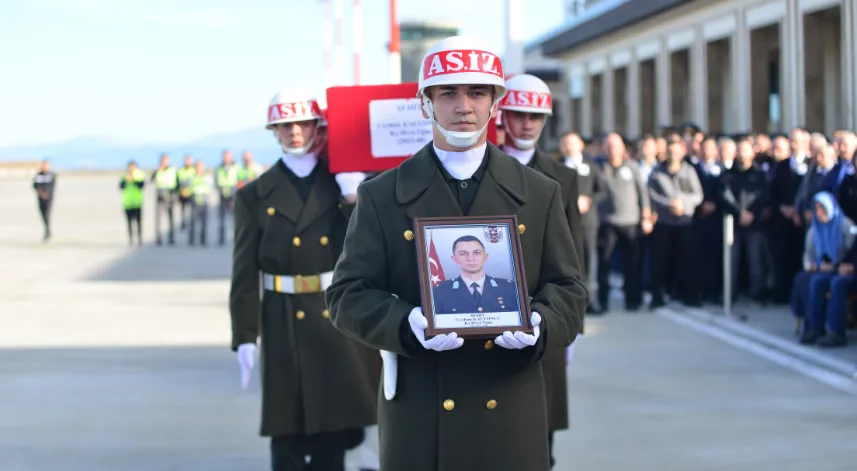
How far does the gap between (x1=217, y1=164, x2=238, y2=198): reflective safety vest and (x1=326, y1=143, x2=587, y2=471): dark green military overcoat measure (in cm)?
2274

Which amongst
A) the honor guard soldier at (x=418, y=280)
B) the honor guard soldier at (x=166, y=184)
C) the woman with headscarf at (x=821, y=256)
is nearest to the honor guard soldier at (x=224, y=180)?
the honor guard soldier at (x=166, y=184)

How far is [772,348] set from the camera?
37.9 feet

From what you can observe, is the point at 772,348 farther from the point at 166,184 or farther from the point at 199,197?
the point at 166,184

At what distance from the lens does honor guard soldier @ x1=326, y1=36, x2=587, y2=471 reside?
379 centimetres

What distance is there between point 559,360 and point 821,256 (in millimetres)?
5641

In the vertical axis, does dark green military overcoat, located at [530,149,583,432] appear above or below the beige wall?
below

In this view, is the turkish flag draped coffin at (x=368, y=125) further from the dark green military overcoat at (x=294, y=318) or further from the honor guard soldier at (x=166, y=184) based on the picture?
the honor guard soldier at (x=166, y=184)

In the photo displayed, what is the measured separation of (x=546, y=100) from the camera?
22.4ft

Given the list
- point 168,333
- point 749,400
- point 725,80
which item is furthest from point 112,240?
point 749,400

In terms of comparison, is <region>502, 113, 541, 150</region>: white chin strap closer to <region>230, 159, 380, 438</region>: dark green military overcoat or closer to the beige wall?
<region>230, 159, 380, 438</region>: dark green military overcoat

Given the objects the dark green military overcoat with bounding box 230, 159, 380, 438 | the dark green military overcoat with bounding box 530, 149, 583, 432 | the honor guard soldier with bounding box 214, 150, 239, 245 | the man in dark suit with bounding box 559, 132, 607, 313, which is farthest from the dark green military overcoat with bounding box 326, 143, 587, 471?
the honor guard soldier with bounding box 214, 150, 239, 245

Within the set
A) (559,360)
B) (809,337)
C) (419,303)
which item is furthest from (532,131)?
(809,337)

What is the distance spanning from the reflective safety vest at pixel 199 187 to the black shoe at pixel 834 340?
15.8m

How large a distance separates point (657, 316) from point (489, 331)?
35.5ft
